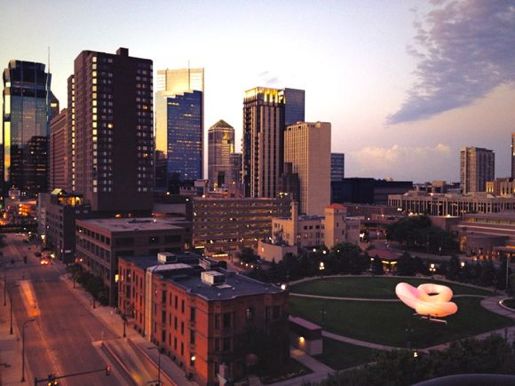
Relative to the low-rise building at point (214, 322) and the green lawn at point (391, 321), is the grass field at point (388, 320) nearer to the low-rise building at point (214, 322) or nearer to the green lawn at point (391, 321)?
the green lawn at point (391, 321)

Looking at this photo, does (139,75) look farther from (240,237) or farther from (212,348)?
(212,348)

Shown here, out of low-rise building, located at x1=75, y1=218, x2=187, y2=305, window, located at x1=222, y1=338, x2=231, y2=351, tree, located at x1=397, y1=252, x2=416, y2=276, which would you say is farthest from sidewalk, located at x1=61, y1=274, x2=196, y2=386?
tree, located at x1=397, y1=252, x2=416, y2=276

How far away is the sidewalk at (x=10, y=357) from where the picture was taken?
53.7 m

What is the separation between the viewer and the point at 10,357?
60.3 metres

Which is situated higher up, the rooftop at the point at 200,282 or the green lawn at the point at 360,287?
the rooftop at the point at 200,282

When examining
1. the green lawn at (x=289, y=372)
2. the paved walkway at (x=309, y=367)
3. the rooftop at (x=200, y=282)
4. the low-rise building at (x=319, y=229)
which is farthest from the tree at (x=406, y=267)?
the green lawn at (x=289, y=372)

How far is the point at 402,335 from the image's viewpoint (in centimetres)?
6625

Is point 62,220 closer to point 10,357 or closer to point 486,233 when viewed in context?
point 10,357

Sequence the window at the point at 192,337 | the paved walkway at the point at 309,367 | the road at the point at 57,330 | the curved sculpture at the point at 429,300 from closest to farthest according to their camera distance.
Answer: the paved walkway at the point at 309,367
the window at the point at 192,337
the road at the point at 57,330
the curved sculpture at the point at 429,300

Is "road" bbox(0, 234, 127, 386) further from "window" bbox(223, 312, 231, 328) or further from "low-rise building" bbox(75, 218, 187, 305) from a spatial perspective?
"window" bbox(223, 312, 231, 328)

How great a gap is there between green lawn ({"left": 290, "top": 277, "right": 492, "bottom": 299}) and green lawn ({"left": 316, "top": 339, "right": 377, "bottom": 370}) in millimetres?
29295

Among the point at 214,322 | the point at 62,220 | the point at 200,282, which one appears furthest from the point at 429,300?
the point at 62,220

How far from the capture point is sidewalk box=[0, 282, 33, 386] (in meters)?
53.7

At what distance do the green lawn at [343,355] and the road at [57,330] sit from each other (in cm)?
2362
